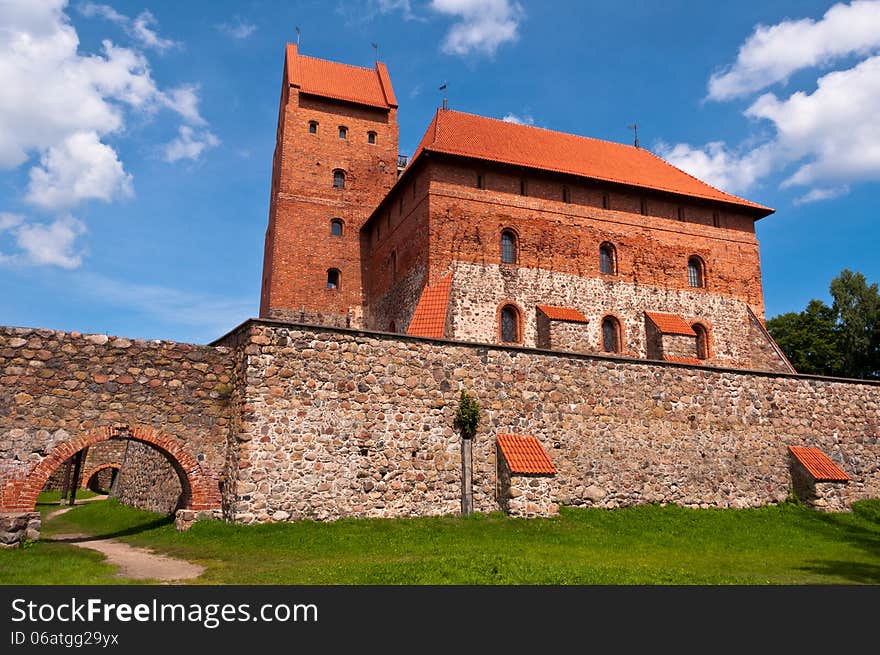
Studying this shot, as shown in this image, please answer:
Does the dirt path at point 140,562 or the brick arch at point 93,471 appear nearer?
the dirt path at point 140,562

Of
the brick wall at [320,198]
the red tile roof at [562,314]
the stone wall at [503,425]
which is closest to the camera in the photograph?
the stone wall at [503,425]

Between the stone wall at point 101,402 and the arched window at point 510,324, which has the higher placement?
the arched window at point 510,324

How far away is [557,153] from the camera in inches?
1063

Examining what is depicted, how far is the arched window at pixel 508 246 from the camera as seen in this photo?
949 inches

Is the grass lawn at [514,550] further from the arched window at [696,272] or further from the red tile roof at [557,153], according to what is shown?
the red tile roof at [557,153]

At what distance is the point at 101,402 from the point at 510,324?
14.5m

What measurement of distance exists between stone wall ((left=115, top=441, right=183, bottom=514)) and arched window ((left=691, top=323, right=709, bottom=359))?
19548 mm

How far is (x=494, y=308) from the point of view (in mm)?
23031

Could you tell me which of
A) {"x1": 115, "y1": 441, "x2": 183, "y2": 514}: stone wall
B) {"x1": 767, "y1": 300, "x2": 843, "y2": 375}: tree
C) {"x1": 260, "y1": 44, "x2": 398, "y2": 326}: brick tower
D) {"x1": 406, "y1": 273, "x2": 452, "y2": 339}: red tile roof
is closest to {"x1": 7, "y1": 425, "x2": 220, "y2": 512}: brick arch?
{"x1": 115, "y1": 441, "x2": 183, "y2": 514}: stone wall

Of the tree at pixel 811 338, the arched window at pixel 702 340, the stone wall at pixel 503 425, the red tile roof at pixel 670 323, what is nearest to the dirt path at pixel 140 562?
the stone wall at pixel 503 425

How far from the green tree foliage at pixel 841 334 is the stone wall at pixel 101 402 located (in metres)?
38.2

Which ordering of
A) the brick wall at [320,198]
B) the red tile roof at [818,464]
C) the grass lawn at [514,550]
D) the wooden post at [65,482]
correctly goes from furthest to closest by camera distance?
the brick wall at [320,198]
the wooden post at [65,482]
the red tile roof at [818,464]
the grass lawn at [514,550]

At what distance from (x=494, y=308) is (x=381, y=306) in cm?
629
